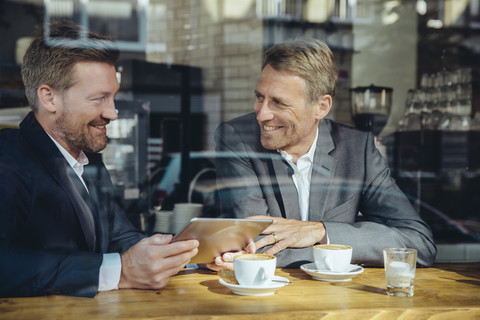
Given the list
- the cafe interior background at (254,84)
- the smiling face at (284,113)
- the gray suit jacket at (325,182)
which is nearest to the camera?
the gray suit jacket at (325,182)

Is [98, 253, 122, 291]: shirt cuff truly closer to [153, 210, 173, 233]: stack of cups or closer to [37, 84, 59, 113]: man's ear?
[37, 84, 59, 113]: man's ear

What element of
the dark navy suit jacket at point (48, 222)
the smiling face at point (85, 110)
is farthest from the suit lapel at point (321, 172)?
the smiling face at point (85, 110)

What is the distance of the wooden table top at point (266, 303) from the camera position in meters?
1.38

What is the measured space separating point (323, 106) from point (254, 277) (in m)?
1.22

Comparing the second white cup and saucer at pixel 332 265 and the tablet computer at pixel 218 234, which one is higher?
the tablet computer at pixel 218 234

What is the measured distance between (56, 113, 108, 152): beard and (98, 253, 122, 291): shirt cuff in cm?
61

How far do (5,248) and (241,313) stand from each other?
2.40ft

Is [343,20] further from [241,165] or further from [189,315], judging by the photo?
[189,315]

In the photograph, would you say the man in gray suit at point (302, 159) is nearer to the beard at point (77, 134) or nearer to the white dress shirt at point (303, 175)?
the white dress shirt at point (303, 175)

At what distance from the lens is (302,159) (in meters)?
2.47

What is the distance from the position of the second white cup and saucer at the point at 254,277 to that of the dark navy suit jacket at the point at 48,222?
414 mm

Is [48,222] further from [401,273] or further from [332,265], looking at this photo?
[401,273]

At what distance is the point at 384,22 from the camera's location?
6781 millimetres

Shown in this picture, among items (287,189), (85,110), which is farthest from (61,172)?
(287,189)
